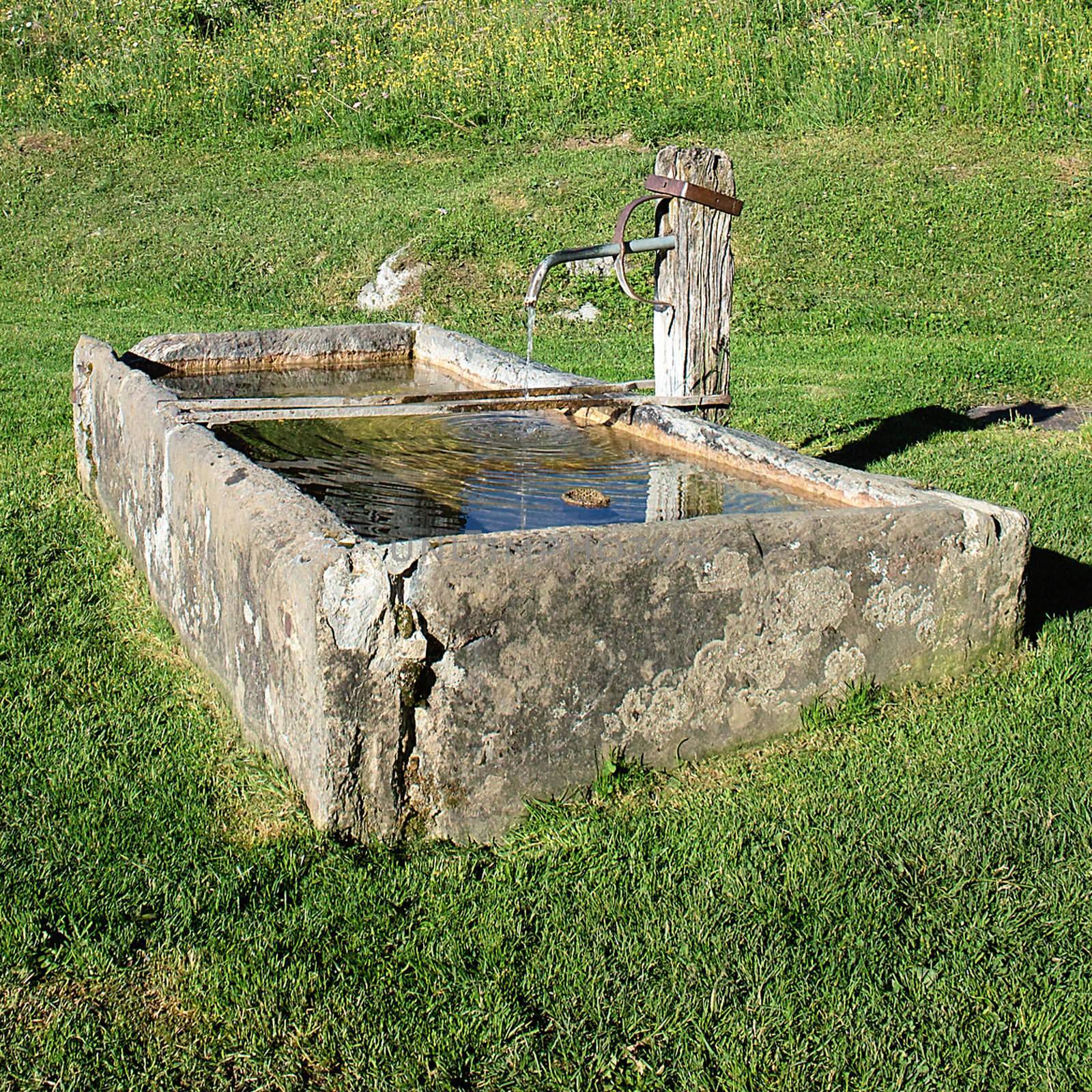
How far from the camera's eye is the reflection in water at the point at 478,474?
4.16m

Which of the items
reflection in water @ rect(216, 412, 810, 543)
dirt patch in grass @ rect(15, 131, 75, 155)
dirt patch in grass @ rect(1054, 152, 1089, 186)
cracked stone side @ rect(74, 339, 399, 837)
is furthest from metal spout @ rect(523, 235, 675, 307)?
dirt patch in grass @ rect(15, 131, 75, 155)

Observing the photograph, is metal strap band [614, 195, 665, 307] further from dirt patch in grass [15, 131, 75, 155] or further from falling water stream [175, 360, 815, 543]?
dirt patch in grass [15, 131, 75, 155]

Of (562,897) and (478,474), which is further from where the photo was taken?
(478,474)

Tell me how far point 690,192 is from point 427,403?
1.24 m

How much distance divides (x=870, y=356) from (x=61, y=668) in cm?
637

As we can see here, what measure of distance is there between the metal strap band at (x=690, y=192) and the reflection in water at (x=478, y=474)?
94 centimetres

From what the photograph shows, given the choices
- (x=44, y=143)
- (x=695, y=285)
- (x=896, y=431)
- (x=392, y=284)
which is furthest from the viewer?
(x=44, y=143)

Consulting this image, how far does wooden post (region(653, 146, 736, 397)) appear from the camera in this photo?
494cm

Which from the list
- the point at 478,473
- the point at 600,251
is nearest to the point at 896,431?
the point at 600,251

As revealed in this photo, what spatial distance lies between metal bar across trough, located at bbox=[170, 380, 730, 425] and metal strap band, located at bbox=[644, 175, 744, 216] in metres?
0.71

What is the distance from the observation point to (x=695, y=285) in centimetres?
503

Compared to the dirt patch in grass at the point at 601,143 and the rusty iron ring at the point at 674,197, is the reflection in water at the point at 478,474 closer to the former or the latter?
the rusty iron ring at the point at 674,197

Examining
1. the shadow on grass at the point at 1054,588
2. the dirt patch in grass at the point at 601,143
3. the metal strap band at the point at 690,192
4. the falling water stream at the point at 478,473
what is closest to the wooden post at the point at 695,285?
the metal strap band at the point at 690,192

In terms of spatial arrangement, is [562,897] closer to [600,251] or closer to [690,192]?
[600,251]
